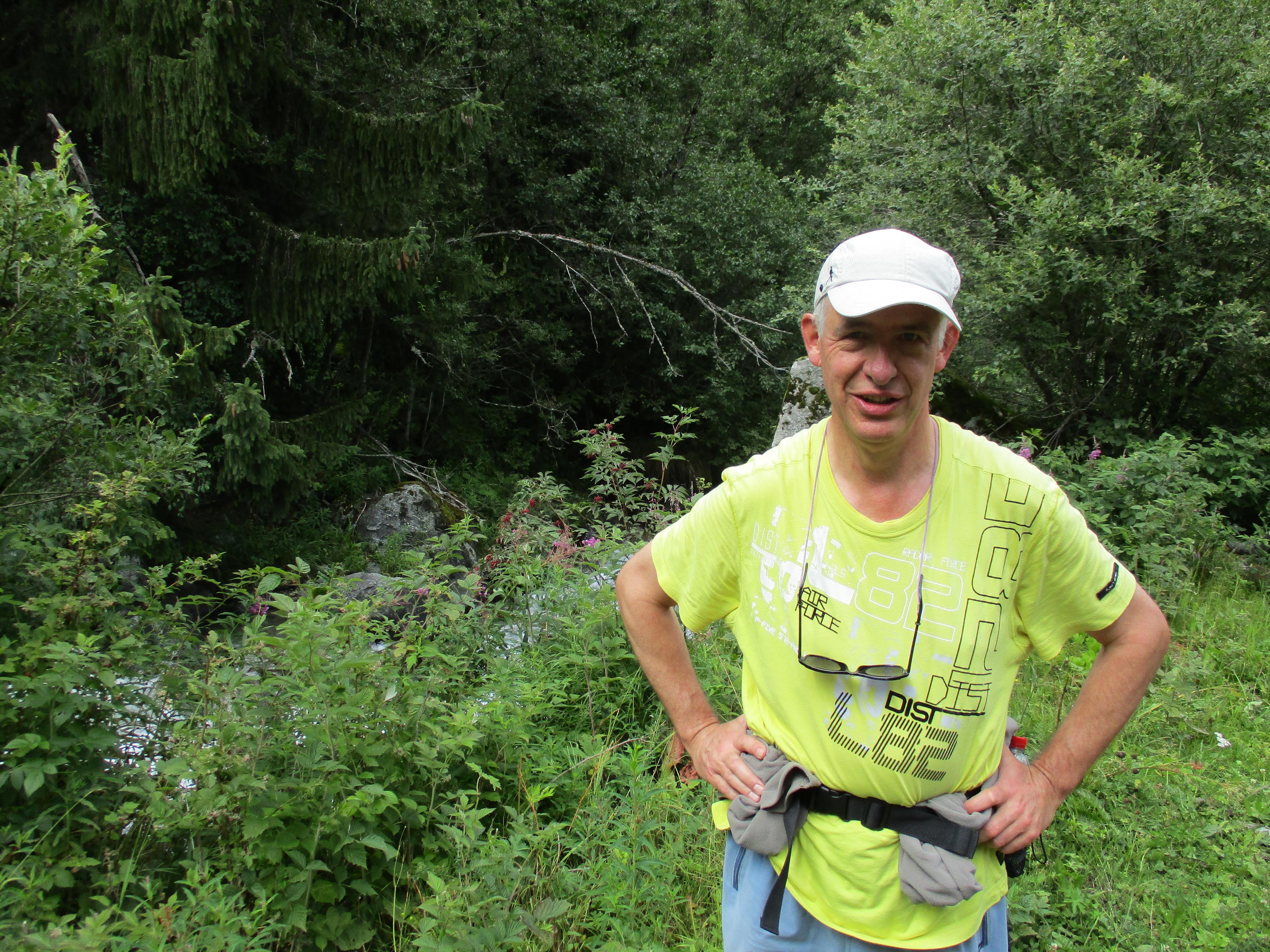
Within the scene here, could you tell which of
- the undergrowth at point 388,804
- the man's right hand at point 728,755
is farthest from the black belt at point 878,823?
the undergrowth at point 388,804

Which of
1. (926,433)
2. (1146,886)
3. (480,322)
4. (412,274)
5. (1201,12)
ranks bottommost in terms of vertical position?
(480,322)

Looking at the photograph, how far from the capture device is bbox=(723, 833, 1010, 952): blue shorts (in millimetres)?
1518

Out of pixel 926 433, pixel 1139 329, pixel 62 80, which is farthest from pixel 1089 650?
pixel 62 80

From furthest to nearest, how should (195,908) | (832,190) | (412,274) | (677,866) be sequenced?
(832,190)
(412,274)
(677,866)
(195,908)

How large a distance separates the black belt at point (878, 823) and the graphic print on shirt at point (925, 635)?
0.07 m

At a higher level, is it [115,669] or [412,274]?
[115,669]

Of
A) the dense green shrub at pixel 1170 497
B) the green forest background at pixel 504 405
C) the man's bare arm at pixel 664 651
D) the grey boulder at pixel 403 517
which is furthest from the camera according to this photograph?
the grey boulder at pixel 403 517

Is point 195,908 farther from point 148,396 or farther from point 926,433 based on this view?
point 148,396

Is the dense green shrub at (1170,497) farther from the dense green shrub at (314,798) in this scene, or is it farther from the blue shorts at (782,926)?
the blue shorts at (782,926)

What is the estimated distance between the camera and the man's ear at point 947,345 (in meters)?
1.60

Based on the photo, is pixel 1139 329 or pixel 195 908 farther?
pixel 1139 329

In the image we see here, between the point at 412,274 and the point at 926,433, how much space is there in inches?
315

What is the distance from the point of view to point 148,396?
411 cm

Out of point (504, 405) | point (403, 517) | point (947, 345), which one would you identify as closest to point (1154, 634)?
point (947, 345)
